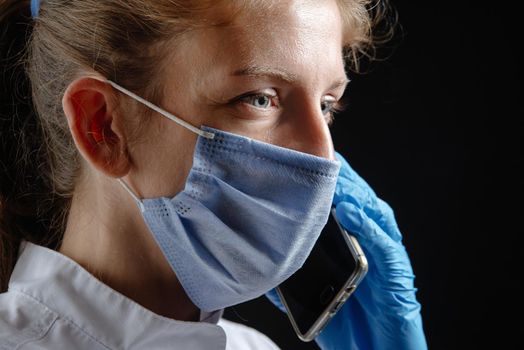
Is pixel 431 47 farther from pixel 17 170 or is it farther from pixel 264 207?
pixel 17 170

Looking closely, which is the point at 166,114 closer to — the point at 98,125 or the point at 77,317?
the point at 98,125

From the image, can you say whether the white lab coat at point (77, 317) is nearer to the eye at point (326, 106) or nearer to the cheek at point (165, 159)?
the cheek at point (165, 159)

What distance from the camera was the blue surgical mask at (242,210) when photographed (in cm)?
132

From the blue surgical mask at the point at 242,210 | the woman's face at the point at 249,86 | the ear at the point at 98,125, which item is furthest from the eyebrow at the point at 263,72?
the ear at the point at 98,125

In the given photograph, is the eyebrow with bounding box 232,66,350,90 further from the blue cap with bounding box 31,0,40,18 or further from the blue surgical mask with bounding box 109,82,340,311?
the blue cap with bounding box 31,0,40,18

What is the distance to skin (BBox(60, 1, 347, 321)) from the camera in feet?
4.27

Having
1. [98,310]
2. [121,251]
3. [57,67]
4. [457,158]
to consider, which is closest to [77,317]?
[98,310]

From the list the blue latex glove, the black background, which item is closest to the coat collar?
the blue latex glove

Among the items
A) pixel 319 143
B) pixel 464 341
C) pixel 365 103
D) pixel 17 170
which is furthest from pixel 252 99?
pixel 464 341

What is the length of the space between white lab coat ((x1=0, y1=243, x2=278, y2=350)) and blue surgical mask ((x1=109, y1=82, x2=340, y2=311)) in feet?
0.47

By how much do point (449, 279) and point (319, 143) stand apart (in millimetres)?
1045

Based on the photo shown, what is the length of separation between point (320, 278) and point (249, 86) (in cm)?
58

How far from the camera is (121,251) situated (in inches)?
57.9

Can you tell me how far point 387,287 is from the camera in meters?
1.76
